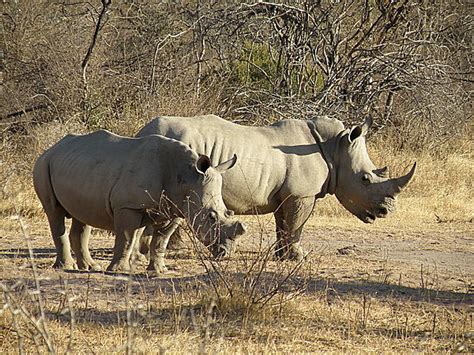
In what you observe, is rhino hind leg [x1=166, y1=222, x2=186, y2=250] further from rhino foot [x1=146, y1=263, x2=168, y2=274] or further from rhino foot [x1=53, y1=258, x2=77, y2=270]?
rhino foot [x1=146, y1=263, x2=168, y2=274]

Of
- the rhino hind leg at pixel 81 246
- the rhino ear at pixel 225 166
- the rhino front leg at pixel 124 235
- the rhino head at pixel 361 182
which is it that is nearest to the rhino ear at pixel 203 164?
the rhino ear at pixel 225 166

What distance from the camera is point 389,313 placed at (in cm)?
783

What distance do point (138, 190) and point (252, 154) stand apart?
6.77 ft

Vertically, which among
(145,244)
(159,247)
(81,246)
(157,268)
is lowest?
(145,244)

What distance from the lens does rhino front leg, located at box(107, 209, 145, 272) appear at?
9305 millimetres

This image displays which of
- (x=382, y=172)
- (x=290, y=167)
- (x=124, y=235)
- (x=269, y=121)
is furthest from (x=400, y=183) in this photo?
(x=269, y=121)

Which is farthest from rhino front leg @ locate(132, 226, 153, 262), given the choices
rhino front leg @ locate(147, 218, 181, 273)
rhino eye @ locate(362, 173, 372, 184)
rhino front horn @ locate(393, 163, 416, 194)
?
rhino front horn @ locate(393, 163, 416, 194)

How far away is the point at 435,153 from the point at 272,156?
9550 mm

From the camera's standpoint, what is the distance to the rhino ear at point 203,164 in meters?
9.41

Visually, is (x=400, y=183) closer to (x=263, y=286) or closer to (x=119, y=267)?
(x=119, y=267)

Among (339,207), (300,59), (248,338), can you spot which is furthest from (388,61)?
(248,338)

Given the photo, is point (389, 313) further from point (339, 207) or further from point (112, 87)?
point (112, 87)

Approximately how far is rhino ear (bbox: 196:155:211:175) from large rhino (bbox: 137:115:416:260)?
3.62ft

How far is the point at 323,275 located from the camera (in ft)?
30.8
